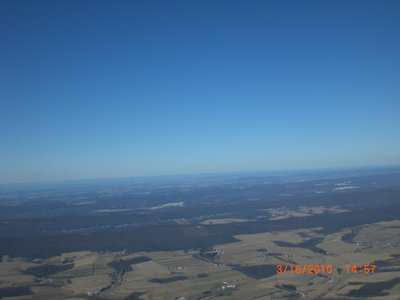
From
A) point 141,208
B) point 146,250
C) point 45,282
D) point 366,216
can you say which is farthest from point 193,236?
point 141,208

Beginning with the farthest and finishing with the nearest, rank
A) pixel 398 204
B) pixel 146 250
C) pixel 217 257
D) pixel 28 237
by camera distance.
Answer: pixel 398 204, pixel 28 237, pixel 146 250, pixel 217 257

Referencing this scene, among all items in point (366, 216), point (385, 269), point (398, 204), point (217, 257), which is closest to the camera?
point (385, 269)

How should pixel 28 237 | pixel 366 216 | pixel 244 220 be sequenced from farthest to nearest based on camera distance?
pixel 244 220 → pixel 366 216 → pixel 28 237

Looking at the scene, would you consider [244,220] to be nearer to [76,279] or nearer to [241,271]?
[241,271]

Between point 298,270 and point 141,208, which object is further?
point 141,208

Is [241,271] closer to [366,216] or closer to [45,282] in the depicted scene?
[45,282]

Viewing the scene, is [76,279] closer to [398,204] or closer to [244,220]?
[244,220]

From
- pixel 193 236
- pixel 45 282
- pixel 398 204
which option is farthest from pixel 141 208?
pixel 45 282

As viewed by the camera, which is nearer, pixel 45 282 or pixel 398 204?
pixel 45 282

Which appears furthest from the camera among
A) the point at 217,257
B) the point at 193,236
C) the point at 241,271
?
the point at 193,236
